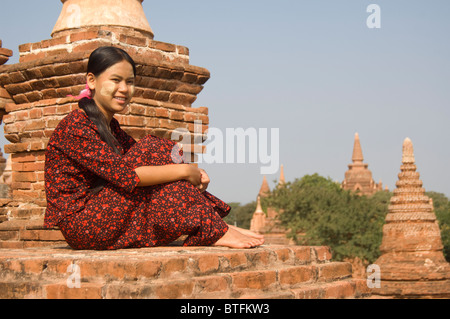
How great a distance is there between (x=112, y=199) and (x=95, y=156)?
245 mm

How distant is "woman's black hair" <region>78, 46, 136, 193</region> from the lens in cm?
381

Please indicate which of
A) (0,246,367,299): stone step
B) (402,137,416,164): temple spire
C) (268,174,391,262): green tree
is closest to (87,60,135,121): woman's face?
(0,246,367,299): stone step

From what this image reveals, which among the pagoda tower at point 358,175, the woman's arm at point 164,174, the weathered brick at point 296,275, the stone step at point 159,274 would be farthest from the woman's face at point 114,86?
the pagoda tower at point 358,175

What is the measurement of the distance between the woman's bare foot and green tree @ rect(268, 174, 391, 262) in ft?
89.3

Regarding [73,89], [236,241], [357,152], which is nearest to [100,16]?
[73,89]

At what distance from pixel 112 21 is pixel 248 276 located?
290 cm

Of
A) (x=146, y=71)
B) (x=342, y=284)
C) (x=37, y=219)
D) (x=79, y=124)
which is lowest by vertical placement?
(x=342, y=284)

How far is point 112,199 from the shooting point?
3.63 meters

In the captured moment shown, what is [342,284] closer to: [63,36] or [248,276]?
[248,276]

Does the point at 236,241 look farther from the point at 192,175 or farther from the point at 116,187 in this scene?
the point at 116,187

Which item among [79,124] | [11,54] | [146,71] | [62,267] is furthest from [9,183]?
[62,267]

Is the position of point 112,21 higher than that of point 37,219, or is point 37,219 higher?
point 112,21
